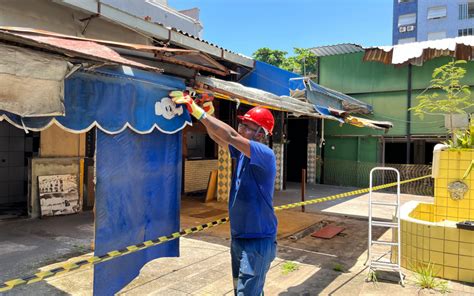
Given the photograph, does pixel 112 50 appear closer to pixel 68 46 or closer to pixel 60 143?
pixel 68 46

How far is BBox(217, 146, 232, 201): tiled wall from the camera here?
11.8 meters

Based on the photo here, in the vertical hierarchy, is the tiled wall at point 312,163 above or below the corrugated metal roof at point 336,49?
below

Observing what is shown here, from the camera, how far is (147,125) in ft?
12.4

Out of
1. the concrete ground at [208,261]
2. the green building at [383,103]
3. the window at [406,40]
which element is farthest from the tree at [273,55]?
the concrete ground at [208,261]

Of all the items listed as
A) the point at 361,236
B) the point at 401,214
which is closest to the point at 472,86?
the point at 361,236

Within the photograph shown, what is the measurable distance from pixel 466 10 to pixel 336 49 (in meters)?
26.1

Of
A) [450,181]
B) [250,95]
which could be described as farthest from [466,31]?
[250,95]

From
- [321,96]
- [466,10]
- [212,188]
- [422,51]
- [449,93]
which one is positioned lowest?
[212,188]

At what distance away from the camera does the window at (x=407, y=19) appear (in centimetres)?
3866

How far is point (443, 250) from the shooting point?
5418 mm

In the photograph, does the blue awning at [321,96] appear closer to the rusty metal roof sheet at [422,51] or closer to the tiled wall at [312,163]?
the rusty metal roof sheet at [422,51]

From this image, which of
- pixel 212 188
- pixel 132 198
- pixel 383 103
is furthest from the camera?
pixel 383 103

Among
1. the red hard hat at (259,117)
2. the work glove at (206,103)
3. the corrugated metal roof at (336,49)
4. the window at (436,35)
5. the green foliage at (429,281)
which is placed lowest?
the green foliage at (429,281)

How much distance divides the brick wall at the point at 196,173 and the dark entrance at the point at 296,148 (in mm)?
6984
